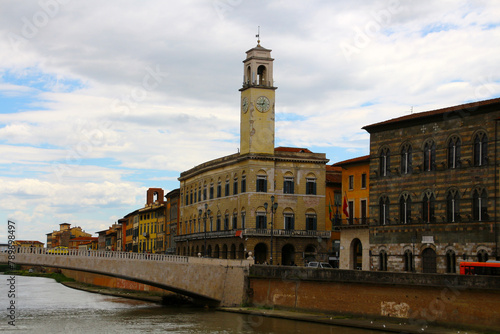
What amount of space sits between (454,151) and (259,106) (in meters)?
29.9

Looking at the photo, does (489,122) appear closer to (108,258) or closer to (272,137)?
(108,258)

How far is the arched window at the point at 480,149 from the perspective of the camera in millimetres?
46750

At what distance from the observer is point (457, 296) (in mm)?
37156

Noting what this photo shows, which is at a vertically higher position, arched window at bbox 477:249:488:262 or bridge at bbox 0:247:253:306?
arched window at bbox 477:249:488:262

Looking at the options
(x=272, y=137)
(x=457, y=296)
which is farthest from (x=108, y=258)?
(x=272, y=137)

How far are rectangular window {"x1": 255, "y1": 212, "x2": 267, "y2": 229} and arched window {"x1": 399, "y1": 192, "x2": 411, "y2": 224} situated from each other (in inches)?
943

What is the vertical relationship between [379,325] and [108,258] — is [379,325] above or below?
below

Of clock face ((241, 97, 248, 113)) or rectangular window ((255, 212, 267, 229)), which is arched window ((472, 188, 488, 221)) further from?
clock face ((241, 97, 248, 113))

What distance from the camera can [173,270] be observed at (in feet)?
172

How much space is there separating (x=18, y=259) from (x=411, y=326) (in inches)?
951

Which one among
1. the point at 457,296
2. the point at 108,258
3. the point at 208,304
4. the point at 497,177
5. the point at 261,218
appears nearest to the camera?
the point at 457,296

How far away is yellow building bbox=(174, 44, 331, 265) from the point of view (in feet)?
246

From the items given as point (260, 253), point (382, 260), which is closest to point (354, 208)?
point (382, 260)

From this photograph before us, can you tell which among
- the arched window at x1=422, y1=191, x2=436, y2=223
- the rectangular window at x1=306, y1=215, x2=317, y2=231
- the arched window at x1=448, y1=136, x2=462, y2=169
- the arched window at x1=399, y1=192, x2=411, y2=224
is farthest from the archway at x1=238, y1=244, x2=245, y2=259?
the arched window at x1=448, y1=136, x2=462, y2=169
